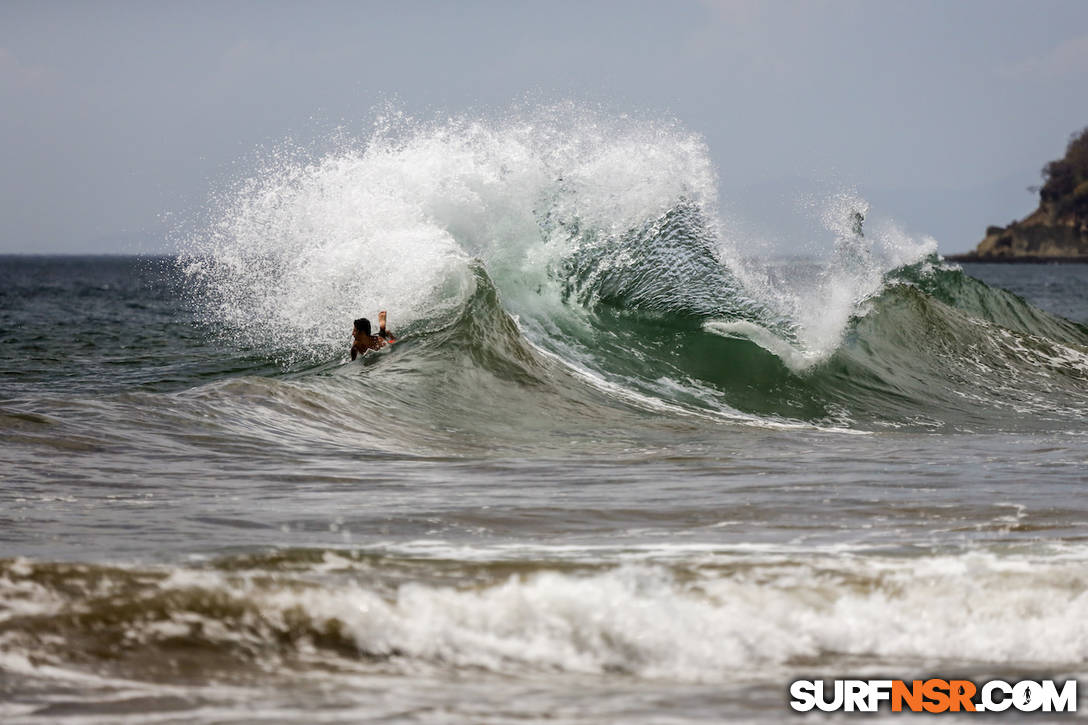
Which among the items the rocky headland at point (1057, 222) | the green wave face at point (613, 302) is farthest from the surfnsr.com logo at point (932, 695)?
the rocky headland at point (1057, 222)

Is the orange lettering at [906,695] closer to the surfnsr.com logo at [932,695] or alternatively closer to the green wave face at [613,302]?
the surfnsr.com logo at [932,695]

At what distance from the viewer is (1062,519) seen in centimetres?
538

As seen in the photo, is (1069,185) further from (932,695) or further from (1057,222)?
(932,695)

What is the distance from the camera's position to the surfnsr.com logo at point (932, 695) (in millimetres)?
3268

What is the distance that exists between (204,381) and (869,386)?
725 cm

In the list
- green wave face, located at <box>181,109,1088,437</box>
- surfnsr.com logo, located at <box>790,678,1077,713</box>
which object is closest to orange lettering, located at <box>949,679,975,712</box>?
surfnsr.com logo, located at <box>790,678,1077,713</box>

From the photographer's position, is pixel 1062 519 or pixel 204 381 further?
pixel 204 381

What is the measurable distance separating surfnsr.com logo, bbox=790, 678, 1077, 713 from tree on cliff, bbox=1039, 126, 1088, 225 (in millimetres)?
151436

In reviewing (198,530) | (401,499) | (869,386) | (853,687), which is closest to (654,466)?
(401,499)

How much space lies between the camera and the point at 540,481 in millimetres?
6539

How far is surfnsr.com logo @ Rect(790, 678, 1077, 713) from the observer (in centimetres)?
327

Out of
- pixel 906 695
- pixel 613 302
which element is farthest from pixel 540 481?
pixel 613 302

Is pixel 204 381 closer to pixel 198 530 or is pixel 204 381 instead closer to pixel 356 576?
pixel 198 530

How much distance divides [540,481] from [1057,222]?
501 ft
